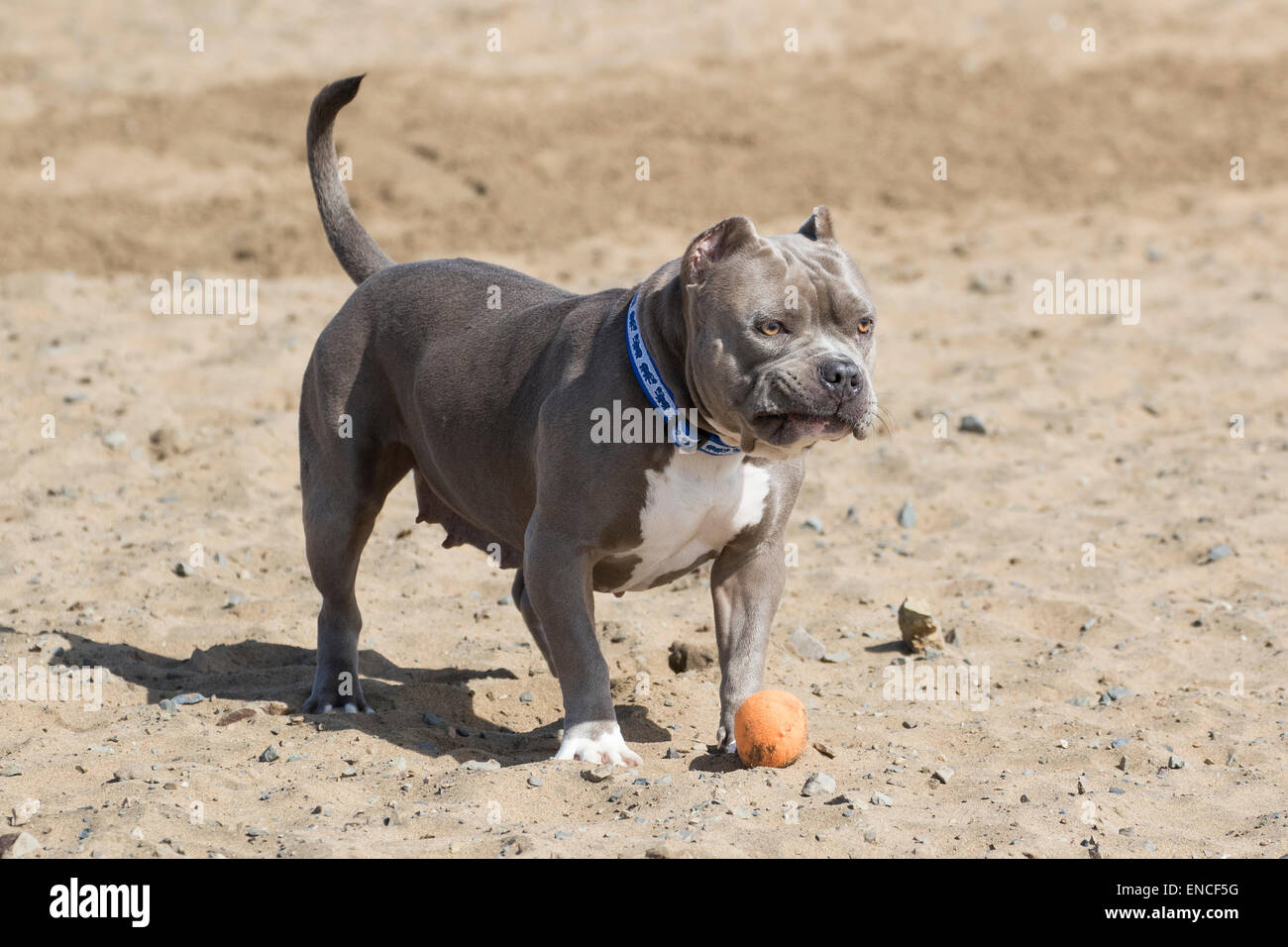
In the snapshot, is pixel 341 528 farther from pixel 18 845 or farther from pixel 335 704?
pixel 18 845

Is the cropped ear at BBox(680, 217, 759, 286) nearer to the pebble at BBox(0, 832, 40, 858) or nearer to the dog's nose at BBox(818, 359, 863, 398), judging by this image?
the dog's nose at BBox(818, 359, 863, 398)

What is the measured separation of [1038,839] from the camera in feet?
14.0

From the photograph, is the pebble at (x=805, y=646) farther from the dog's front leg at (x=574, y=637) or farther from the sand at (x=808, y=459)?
the dog's front leg at (x=574, y=637)

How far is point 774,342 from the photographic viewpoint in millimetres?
4688

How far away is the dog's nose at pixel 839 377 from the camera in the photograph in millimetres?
4559

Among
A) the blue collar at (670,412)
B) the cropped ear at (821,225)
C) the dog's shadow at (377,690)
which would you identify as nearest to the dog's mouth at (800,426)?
the blue collar at (670,412)

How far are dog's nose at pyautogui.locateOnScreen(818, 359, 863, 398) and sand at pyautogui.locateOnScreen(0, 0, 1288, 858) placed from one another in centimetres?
117

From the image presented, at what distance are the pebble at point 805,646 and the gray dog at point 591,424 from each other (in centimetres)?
105

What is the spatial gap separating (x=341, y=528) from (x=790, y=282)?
7.09ft

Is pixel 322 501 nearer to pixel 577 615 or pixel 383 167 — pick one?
pixel 577 615

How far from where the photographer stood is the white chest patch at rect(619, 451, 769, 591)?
495cm

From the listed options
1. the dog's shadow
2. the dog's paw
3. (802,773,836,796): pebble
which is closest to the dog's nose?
(802,773,836,796): pebble

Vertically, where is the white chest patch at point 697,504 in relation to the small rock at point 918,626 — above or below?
above
